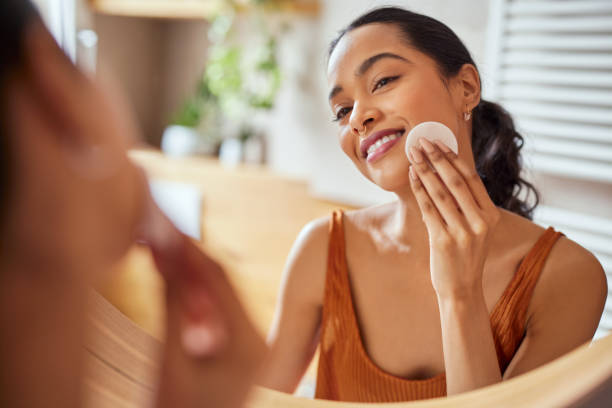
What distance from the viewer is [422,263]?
0.50 meters

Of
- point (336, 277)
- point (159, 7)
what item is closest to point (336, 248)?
point (336, 277)

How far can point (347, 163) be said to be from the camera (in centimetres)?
138

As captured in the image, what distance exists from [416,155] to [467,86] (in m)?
0.14

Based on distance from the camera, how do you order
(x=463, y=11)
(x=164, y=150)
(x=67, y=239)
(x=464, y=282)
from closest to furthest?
(x=67, y=239), (x=464, y=282), (x=463, y=11), (x=164, y=150)

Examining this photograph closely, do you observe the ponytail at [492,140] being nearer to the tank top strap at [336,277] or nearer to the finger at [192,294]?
the tank top strap at [336,277]

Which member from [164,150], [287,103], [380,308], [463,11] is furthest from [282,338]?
[164,150]

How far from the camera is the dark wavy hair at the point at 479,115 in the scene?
0.46 metres

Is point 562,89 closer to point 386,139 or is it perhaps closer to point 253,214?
point 386,139

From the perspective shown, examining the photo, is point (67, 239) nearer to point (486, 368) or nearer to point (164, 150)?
point (486, 368)

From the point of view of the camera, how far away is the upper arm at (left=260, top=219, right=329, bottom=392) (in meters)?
0.58

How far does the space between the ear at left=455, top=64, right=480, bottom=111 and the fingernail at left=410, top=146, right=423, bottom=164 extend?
0.11 meters

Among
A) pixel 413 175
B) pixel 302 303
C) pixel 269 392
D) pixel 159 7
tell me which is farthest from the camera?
pixel 159 7

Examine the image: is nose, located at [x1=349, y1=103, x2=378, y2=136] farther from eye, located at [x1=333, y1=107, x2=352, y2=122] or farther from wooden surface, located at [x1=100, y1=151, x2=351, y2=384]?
wooden surface, located at [x1=100, y1=151, x2=351, y2=384]

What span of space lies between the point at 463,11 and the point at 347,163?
50 cm
